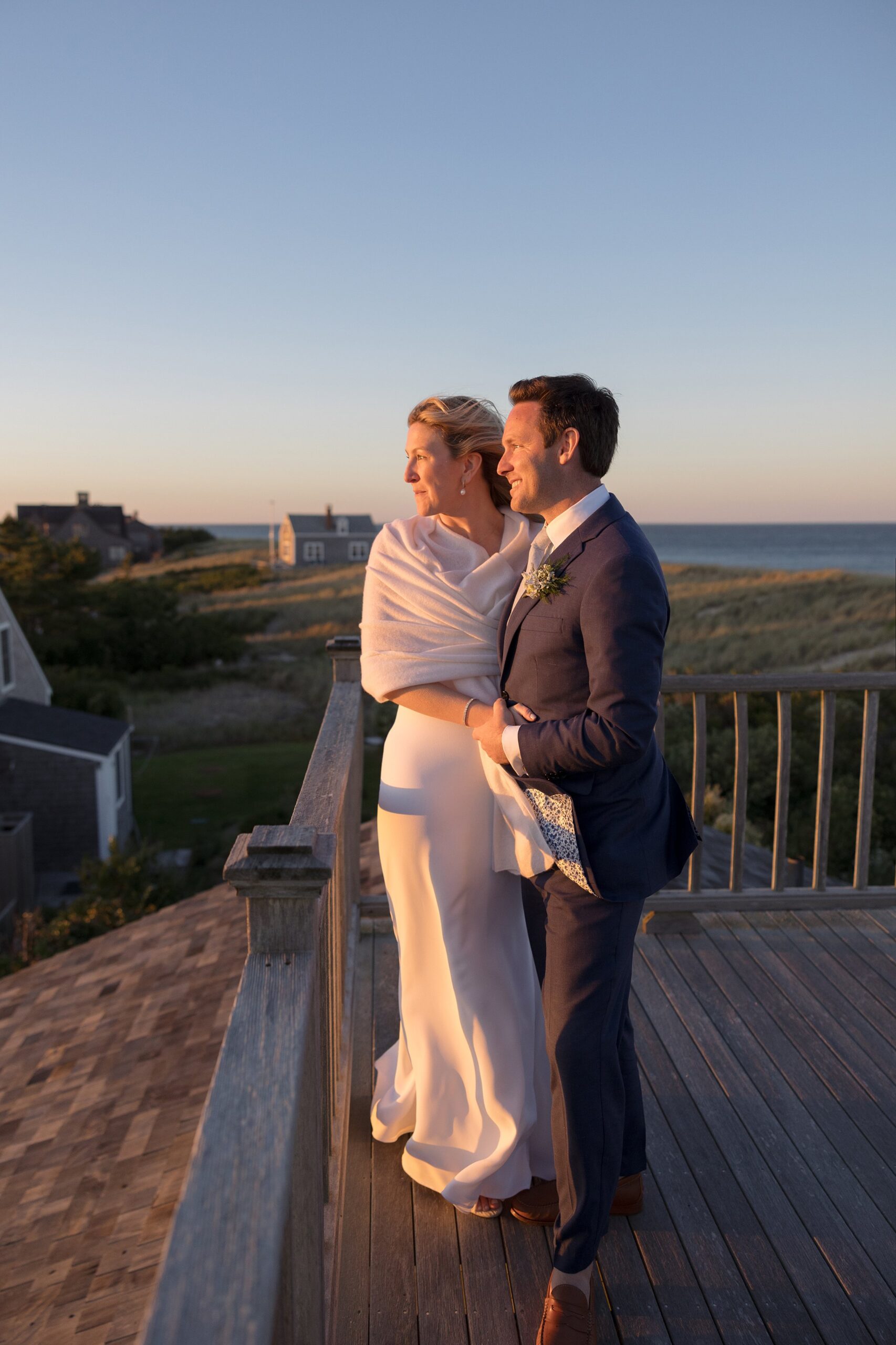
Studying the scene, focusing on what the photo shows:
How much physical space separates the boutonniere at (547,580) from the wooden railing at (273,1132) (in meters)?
0.62

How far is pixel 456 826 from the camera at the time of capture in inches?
83.7

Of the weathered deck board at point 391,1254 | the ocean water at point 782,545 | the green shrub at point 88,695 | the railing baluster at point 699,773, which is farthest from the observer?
the ocean water at point 782,545

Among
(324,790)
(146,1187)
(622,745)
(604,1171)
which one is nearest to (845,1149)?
(604,1171)

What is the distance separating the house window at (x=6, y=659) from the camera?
19953 mm

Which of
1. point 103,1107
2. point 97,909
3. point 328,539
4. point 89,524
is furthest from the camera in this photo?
point 328,539

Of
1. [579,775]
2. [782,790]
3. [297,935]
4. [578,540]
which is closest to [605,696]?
[579,775]

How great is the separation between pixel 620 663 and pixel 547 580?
0.25 metres

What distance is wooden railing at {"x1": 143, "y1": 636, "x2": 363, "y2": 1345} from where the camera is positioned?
77 centimetres

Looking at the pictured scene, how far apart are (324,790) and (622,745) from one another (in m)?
0.71

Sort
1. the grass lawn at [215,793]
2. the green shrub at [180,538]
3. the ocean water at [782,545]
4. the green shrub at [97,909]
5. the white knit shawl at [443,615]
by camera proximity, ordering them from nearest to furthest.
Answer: the white knit shawl at [443,615], the green shrub at [97,909], the grass lawn at [215,793], the ocean water at [782,545], the green shrub at [180,538]

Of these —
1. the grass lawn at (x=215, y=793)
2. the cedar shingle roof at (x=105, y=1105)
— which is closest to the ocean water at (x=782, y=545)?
the grass lawn at (x=215, y=793)

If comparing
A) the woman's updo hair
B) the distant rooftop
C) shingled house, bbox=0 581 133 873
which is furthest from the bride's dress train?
the distant rooftop

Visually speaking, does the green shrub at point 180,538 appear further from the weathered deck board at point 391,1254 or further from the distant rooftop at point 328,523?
the weathered deck board at point 391,1254

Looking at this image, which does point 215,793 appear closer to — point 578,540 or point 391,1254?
point 391,1254
